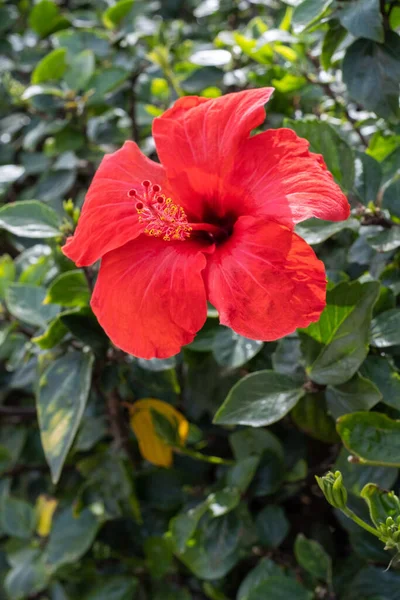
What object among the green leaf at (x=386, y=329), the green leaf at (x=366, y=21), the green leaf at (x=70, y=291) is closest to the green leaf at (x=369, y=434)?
the green leaf at (x=386, y=329)

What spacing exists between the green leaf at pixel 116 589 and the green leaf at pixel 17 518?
25 cm

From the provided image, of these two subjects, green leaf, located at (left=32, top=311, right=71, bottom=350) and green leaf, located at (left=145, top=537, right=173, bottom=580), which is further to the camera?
green leaf, located at (left=145, top=537, right=173, bottom=580)

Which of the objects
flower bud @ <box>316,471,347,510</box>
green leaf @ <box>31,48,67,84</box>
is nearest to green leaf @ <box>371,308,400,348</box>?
flower bud @ <box>316,471,347,510</box>

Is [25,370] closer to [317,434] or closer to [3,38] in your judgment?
[317,434]

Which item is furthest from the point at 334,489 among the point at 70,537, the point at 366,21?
the point at 70,537

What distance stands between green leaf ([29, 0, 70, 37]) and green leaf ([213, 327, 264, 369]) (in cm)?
138

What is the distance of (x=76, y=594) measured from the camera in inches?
66.2

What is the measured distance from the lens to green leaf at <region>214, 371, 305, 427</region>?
3.51 feet

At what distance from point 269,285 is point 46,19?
159 cm

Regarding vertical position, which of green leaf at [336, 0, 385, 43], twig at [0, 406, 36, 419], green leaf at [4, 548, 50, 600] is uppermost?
green leaf at [336, 0, 385, 43]

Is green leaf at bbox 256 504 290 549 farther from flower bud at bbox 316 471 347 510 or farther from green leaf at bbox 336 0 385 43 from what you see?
green leaf at bbox 336 0 385 43

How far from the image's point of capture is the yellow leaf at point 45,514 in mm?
1730

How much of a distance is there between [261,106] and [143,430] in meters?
0.82

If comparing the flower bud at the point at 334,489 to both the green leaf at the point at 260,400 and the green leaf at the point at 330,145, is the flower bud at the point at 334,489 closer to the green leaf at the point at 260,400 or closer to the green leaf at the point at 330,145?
the green leaf at the point at 260,400
